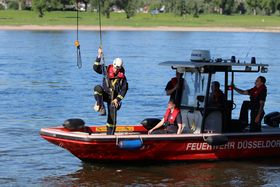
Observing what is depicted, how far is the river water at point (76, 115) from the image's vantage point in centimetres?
1406

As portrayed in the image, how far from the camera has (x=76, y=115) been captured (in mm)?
21250

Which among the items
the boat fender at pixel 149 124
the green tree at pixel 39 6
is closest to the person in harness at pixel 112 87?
the boat fender at pixel 149 124

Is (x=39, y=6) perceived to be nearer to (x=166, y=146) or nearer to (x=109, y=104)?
(x=109, y=104)

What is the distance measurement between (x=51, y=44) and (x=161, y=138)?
40990 mm

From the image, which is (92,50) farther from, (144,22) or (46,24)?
(144,22)

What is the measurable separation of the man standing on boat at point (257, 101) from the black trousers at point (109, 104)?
228 centimetres

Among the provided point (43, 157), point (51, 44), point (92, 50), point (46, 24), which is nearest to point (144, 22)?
point (46, 24)

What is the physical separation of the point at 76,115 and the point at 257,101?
23.2ft

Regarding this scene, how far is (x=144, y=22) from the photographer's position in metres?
90.3

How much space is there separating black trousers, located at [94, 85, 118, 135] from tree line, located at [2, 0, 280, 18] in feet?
258

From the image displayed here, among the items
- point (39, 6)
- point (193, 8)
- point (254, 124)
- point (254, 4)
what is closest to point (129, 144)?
point (254, 124)

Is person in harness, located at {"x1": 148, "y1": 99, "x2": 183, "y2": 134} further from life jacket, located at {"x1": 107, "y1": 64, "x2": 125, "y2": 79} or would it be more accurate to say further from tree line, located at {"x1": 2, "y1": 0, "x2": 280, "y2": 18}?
tree line, located at {"x1": 2, "y1": 0, "x2": 280, "y2": 18}

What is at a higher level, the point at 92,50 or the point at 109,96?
the point at 109,96

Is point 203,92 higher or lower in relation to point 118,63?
lower
